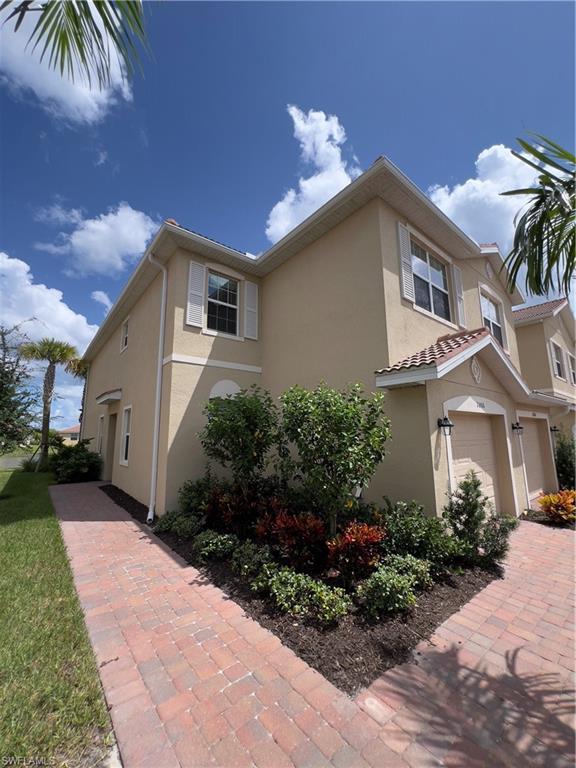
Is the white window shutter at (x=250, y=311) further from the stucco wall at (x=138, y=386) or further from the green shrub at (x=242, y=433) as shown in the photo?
the green shrub at (x=242, y=433)

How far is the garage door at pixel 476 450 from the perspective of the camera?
7.31 m

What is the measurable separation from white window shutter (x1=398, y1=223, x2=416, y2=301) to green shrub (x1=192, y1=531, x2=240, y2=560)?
266 inches

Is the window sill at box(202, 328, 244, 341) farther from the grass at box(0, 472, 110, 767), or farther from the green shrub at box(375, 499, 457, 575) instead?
the green shrub at box(375, 499, 457, 575)

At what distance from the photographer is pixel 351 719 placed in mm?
2613

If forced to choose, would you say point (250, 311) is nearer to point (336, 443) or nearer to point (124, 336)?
point (336, 443)

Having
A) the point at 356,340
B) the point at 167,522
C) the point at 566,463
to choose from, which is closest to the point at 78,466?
the point at 167,522

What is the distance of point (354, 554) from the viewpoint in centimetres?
488

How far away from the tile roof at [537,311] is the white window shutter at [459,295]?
7.75 m

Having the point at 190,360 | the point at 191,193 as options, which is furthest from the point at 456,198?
the point at 190,360

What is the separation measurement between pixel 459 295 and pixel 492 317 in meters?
3.60

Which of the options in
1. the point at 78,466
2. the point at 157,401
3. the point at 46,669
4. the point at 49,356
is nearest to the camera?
the point at 46,669

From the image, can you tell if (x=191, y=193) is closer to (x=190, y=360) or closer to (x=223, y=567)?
(x=190, y=360)

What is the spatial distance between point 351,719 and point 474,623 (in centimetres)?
237

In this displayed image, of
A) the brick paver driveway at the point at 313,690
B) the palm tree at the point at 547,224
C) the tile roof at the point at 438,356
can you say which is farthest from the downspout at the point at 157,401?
the palm tree at the point at 547,224
